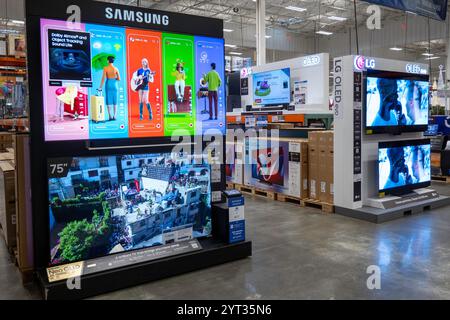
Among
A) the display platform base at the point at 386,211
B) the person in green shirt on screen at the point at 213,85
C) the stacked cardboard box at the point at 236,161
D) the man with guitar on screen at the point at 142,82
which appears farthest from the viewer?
the stacked cardboard box at the point at 236,161

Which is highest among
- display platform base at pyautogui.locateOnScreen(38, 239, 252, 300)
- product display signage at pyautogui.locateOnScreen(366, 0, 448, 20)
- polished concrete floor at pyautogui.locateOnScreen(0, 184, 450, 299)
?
product display signage at pyautogui.locateOnScreen(366, 0, 448, 20)

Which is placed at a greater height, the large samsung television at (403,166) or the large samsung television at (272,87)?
the large samsung television at (272,87)

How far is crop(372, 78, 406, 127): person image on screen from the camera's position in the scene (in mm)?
5902

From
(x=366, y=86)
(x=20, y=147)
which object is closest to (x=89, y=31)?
(x=20, y=147)

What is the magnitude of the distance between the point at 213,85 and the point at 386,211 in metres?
3.12

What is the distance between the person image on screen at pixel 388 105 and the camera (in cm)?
590

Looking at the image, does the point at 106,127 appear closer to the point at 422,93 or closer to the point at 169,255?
the point at 169,255

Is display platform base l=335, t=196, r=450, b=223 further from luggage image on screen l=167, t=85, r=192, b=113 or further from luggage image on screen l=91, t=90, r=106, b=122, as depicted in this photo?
luggage image on screen l=91, t=90, r=106, b=122

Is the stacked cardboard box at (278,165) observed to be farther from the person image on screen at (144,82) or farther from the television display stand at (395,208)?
the person image on screen at (144,82)

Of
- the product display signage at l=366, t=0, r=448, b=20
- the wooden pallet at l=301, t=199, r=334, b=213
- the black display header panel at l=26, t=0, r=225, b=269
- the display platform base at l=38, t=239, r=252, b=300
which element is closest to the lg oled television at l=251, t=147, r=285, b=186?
the wooden pallet at l=301, t=199, r=334, b=213

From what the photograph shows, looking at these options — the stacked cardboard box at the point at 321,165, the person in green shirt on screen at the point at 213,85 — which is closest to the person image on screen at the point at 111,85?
the person in green shirt on screen at the point at 213,85

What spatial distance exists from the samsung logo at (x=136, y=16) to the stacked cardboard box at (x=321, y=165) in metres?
3.27

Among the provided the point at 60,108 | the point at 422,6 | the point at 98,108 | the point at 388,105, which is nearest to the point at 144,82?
the point at 98,108

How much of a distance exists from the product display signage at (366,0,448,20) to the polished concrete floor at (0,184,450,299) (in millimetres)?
3296
